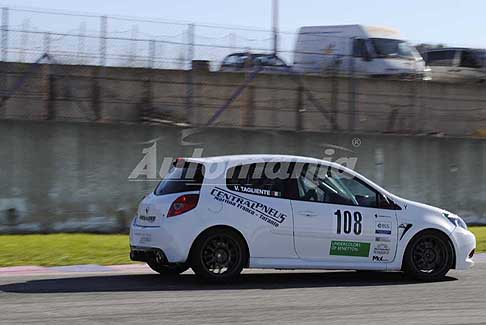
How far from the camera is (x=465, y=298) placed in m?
10.1

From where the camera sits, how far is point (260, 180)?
36.3ft

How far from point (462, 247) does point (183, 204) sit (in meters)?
3.93

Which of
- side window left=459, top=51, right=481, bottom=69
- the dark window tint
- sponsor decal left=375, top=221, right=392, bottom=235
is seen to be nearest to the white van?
the dark window tint

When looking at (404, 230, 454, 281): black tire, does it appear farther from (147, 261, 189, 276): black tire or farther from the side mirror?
the side mirror

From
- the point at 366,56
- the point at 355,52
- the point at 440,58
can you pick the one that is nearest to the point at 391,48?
the point at 366,56

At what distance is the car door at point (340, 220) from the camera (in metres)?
11.1

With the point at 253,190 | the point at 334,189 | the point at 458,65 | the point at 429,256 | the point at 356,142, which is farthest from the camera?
the point at 458,65

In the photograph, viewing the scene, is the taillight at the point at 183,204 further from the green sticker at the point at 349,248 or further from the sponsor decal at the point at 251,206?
the green sticker at the point at 349,248

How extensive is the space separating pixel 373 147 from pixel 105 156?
616cm

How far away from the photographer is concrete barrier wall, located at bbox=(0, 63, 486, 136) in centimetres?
1781

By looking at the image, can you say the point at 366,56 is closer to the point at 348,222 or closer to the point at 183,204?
the point at 348,222

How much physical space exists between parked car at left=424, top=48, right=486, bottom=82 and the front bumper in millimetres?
13072

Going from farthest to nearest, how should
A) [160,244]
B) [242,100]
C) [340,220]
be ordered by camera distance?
[242,100] → [340,220] → [160,244]

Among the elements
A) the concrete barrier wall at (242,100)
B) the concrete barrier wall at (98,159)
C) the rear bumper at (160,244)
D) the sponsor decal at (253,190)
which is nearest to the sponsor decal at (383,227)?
the sponsor decal at (253,190)
